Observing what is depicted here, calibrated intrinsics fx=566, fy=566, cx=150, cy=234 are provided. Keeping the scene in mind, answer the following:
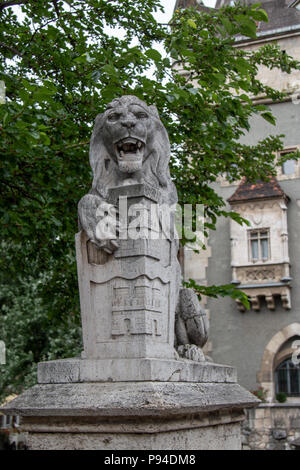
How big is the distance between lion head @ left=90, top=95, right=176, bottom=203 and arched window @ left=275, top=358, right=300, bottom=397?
663 inches

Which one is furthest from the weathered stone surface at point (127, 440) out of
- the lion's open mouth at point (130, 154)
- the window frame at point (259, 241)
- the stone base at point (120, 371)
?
the window frame at point (259, 241)

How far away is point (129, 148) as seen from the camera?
4023 mm

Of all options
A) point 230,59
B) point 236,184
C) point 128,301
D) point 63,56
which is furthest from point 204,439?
point 236,184

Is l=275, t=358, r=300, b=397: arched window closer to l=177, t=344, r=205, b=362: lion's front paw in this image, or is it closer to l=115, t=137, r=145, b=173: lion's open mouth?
l=177, t=344, r=205, b=362: lion's front paw

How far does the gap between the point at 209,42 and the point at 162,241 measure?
3699 millimetres

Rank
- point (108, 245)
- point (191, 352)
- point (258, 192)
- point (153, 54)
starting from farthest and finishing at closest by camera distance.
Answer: point (258, 192) < point (153, 54) < point (191, 352) < point (108, 245)

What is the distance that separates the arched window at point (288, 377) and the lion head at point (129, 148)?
16.8 m

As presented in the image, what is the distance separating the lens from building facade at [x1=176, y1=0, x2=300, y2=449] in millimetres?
19359

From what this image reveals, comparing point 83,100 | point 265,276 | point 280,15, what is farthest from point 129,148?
point 280,15

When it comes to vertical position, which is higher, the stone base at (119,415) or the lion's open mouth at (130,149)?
the lion's open mouth at (130,149)

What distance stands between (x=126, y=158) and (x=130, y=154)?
0.04m

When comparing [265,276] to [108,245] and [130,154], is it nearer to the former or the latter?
[130,154]

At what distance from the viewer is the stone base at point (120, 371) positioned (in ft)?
11.4

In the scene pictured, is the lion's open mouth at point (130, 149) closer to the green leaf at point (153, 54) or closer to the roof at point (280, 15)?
the green leaf at point (153, 54)
